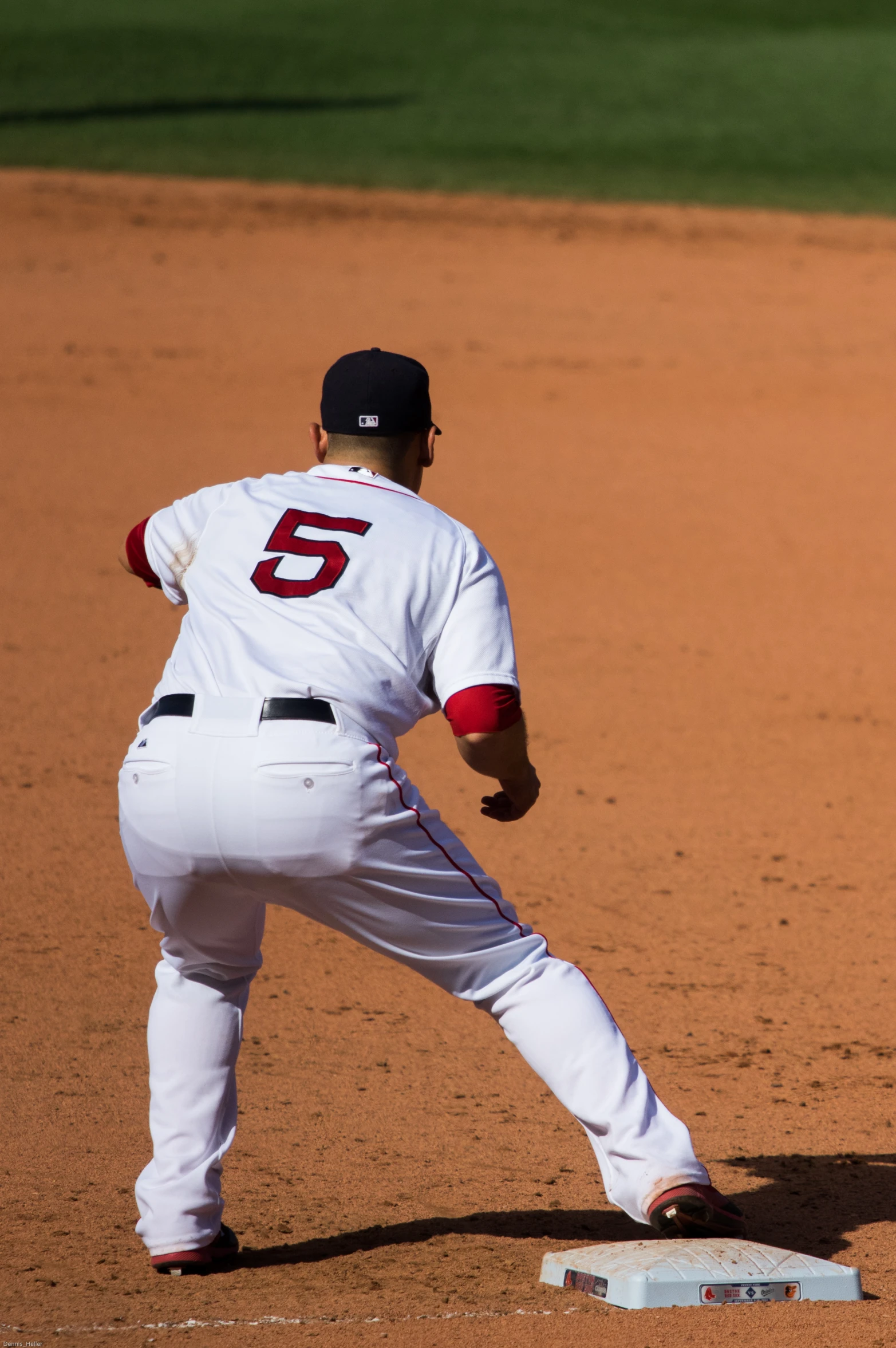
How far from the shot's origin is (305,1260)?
3.33 m

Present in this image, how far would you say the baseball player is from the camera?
2877 millimetres

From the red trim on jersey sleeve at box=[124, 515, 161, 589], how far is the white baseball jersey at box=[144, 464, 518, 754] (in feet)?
0.66

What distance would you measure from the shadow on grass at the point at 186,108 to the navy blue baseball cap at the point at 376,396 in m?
18.1

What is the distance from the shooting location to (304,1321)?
9.75 ft

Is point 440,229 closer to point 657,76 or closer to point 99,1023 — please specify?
point 657,76

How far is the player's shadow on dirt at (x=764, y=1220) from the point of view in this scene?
11.3 feet

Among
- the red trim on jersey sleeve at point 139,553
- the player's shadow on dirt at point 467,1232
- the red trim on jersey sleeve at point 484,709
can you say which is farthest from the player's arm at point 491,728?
the player's shadow on dirt at point 467,1232

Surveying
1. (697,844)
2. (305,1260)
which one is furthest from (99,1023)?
(697,844)

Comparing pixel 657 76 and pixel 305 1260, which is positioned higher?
pixel 657 76

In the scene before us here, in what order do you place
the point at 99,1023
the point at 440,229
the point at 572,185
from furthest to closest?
1. the point at 572,185
2. the point at 440,229
3. the point at 99,1023

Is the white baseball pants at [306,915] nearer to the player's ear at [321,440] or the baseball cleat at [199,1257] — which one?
the baseball cleat at [199,1257]

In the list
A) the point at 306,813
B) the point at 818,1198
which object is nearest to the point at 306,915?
the point at 306,813

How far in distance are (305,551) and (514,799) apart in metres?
0.62

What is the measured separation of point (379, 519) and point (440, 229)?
547 inches
